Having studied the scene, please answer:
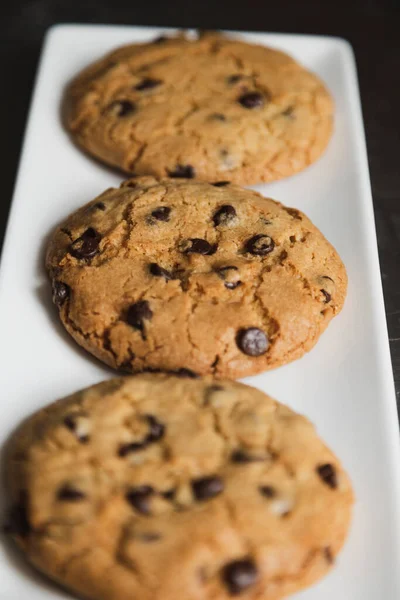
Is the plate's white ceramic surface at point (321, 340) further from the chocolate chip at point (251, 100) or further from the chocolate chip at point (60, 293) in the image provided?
the chocolate chip at point (251, 100)

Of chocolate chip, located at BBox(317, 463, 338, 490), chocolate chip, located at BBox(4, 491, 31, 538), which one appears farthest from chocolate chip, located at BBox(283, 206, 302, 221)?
chocolate chip, located at BBox(4, 491, 31, 538)

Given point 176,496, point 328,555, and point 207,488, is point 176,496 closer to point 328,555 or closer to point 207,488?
point 207,488

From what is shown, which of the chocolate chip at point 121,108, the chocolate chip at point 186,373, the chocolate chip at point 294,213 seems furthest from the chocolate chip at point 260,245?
the chocolate chip at point 121,108

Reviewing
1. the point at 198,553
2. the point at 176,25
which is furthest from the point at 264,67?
the point at 198,553

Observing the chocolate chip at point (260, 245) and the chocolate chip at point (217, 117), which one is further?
the chocolate chip at point (217, 117)

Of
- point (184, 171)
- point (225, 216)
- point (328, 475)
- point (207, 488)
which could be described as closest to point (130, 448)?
point (207, 488)

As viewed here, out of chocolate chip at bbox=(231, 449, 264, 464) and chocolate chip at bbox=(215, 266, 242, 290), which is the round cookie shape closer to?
chocolate chip at bbox=(231, 449, 264, 464)
